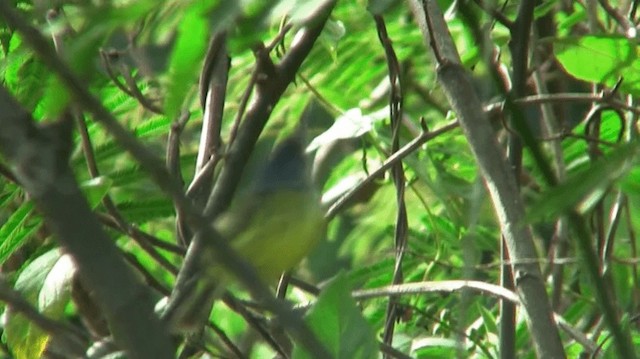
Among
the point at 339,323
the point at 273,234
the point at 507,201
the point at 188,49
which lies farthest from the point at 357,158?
the point at 188,49

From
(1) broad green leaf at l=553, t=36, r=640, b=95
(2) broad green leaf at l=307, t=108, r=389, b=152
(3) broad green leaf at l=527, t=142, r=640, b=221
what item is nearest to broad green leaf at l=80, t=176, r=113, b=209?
(2) broad green leaf at l=307, t=108, r=389, b=152

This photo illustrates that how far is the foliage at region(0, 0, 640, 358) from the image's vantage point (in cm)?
77

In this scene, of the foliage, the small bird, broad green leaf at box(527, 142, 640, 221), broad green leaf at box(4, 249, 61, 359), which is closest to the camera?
broad green leaf at box(527, 142, 640, 221)

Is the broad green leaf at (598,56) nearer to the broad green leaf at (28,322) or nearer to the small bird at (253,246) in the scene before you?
the small bird at (253,246)

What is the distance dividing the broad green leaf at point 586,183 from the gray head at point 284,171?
2.37ft

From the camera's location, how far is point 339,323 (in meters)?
0.88

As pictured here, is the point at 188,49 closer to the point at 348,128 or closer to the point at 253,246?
the point at 253,246

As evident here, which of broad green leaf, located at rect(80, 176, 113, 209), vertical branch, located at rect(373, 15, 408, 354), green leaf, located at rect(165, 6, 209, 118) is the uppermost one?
green leaf, located at rect(165, 6, 209, 118)

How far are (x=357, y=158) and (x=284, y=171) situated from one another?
1.88 ft

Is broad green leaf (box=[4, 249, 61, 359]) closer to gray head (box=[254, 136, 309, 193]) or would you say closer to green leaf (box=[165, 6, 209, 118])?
gray head (box=[254, 136, 309, 193])

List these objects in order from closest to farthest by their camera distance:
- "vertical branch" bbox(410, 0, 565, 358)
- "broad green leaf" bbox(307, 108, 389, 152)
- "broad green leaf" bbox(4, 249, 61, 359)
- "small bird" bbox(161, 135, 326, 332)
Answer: "vertical branch" bbox(410, 0, 565, 358) < "small bird" bbox(161, 135, 326, 332) < "broad green leaf" bbox(4, 249, 61, 359) < "broad green leaf" bbox(307, 108, 389, 152)

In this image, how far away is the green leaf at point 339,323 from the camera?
2.88 feet

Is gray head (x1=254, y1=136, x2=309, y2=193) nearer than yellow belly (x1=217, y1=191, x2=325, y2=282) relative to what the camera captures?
No

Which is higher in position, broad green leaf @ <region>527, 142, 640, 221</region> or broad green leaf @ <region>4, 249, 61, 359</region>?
broad green leaf @ <region>527, 142, 640, 221</region>
